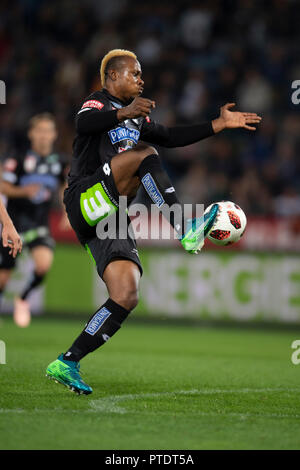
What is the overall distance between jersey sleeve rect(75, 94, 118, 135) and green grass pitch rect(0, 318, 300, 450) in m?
1.67

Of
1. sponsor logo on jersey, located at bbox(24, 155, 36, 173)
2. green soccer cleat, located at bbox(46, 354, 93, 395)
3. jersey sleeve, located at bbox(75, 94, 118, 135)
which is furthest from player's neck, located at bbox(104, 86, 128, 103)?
sponsor logo on jersey, located at bbox(24, 155, 36, 173)

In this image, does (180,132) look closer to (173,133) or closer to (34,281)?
(173,133)

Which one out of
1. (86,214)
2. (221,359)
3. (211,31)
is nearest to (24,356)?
(221,359)

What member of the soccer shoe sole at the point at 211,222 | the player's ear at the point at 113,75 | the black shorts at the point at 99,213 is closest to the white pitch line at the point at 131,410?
the black shorts at the point at 99,213

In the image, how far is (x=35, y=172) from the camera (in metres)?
9.66

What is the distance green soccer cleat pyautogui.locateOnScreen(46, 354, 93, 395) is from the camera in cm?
517

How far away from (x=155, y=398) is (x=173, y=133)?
1868mm

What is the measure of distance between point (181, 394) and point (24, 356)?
231cm

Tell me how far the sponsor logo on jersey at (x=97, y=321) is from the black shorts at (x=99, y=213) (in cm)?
27

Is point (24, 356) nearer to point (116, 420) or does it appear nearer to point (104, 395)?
point (104, 395)

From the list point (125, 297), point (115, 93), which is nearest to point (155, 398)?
point (125, 297)

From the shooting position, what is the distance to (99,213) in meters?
5.45

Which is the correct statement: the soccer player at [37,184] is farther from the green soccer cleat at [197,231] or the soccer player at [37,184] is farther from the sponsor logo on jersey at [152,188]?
the green soccer cleat at [197,231]

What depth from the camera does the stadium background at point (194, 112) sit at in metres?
11.4
